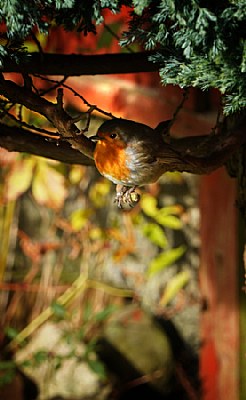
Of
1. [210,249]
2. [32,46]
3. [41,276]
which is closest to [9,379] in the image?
[41,276]

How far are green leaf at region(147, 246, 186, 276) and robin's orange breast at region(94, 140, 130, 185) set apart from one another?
1.26m

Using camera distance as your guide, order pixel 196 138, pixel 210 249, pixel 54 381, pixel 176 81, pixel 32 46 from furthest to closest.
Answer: pixel 54 381 < pixel 210 249 < pixel 32 46 < pixel 196 138 < pixel 176 81

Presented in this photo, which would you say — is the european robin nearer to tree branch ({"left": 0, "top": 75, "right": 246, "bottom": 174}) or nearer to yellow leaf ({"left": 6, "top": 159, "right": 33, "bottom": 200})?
tree branch ({"left": 0, "top": 75, "right": 246, "bottom": 174})

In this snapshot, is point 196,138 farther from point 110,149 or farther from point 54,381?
point 54,381

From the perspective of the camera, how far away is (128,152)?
28.9 inches

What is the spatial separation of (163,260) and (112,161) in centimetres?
129

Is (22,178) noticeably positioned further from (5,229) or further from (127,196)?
(127,196)

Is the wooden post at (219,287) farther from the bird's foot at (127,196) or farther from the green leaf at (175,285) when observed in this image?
the bird's foot at (127,196)

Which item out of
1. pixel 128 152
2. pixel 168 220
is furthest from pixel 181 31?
pixel 168 220

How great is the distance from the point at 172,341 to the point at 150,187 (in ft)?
1.70

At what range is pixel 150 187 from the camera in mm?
2111

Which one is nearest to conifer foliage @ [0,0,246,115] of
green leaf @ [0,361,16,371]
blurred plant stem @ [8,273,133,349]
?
green leaf @ [0,361,16,371]

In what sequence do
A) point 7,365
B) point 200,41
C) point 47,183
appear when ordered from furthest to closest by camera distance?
point 7,365, point 47,183, point 200,41

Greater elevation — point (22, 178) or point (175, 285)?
Answer: point (22, 178)
